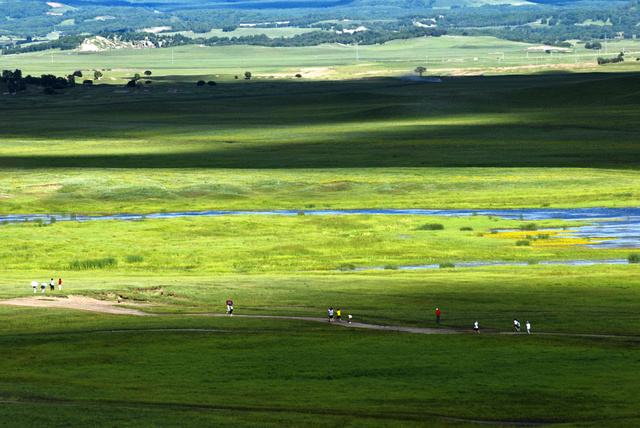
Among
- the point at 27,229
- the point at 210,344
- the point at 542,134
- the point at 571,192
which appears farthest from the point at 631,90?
the point at 210,344

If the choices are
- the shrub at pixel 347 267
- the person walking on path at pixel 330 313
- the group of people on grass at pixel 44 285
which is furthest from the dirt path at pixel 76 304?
the shrub at pixel 347 267

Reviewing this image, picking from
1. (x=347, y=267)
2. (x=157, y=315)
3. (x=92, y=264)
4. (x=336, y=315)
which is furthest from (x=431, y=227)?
(x=157, y=315)

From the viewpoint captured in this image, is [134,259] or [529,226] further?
[529,226]

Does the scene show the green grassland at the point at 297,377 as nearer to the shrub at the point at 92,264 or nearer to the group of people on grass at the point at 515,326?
the group of people on grass at the point at 515,326

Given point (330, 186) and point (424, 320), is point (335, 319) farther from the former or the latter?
point (330, 186)

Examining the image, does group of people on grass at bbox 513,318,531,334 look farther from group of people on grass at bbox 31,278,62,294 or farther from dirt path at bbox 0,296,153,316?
group of people on grass at bbox 31,278,62,294

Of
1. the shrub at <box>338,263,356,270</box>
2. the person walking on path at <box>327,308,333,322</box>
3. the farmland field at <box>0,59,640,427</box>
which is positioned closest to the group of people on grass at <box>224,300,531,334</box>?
the person walking on path at <box>327,308,333,322</box>

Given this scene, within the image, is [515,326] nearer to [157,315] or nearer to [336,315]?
[336,315]
